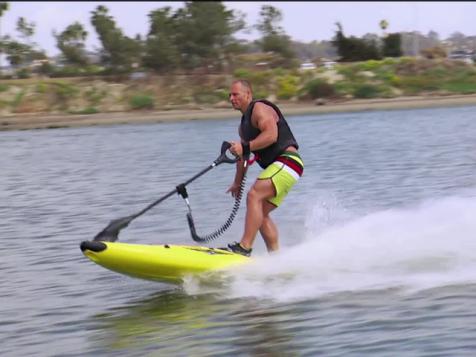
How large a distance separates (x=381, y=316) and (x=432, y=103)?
4429 centimetres

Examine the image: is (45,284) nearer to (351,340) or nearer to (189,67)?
(351,340)

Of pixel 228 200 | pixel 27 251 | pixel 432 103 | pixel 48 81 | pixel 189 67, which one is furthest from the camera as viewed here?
pixel 189 67

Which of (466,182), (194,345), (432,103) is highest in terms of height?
(194,345)

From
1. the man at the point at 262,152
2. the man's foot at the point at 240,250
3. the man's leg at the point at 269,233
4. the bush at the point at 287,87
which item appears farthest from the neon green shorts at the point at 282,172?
the bush at the point at 287,87

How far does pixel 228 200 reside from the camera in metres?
17.9

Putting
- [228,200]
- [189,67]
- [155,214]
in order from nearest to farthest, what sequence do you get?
[155,214]
[228,200]
[189,67]

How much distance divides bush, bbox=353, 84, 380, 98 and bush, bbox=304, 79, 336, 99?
1.38 m

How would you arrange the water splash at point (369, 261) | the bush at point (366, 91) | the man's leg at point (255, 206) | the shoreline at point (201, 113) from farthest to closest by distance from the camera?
the bush at point (366, 91) → the shoreline at point (201, 113) → the man's leg at point (255, 206) → the water splash at point (369, 261)

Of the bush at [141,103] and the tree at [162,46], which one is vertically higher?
the tree at [162,46]

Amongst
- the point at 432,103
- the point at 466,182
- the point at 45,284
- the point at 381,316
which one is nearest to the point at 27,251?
the point at 45,284

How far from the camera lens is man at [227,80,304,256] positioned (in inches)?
379

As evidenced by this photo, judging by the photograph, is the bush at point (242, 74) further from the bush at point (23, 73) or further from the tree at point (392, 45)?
the bush at point (23, 73)

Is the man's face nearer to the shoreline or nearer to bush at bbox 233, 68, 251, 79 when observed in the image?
the shoreline

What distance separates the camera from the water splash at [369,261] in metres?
9.38
